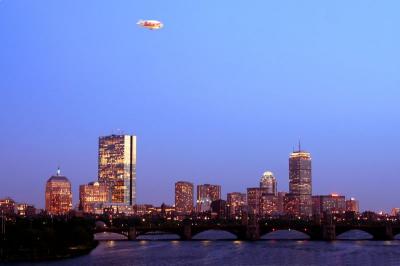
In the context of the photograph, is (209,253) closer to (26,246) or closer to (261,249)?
(261,249)

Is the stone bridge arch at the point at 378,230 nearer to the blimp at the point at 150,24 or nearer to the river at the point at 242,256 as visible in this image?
the river at the point at 242,256

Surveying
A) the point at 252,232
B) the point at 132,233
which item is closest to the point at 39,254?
the point at 132,233

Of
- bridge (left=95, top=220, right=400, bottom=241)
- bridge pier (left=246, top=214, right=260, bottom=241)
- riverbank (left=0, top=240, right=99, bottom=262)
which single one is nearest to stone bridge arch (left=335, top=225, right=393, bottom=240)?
bridge (left=95, top=220, right=400, bottom=241)

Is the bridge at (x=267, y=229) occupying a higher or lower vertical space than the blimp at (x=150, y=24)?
lower

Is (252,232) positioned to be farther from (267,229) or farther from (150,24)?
(150,24)

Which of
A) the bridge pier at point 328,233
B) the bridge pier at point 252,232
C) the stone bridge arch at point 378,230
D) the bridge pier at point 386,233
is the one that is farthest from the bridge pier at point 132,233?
the bridge pier at point 386,233

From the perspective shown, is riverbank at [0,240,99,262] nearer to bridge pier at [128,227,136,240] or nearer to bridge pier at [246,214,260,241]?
bridge pier at [128,227,136,240]

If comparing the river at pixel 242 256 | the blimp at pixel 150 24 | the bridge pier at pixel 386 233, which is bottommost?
the river at pixel 242 256

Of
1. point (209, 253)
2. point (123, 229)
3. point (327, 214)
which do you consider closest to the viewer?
point (209, 253)

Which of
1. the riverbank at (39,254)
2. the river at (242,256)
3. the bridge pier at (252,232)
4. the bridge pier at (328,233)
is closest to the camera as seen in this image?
the riverbank at (39,254)

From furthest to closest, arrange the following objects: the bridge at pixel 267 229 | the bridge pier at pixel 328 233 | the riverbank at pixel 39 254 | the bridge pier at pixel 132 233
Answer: the bridge pier at pixel 328 233 → the bridge at pixel 267 229 → the bridge pier at pixel 132 233 → the riverbank at pixel 39 254

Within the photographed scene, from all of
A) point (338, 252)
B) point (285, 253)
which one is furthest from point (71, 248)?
point (338, 252)
